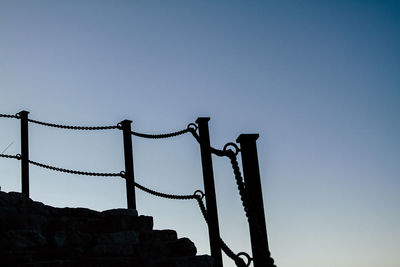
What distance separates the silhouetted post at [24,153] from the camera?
6262mm

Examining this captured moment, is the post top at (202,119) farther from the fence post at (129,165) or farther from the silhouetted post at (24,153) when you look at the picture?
the silhouetted post at (24,153)

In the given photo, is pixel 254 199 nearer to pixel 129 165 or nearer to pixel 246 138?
pixel 246 138

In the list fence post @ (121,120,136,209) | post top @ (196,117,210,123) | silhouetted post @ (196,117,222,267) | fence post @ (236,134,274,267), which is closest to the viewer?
fence post @ (236,134,274,267)

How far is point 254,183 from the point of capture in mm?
4320

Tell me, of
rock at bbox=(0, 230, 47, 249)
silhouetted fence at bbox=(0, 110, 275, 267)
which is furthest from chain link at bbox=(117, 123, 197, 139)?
rock at bbox=(0, 230, 47, 249)

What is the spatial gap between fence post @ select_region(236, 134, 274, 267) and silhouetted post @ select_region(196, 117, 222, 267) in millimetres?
673

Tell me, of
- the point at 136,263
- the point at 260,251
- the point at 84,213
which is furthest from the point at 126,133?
the point at 260,251

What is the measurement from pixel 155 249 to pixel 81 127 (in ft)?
8.01

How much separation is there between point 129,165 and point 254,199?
8.61ft

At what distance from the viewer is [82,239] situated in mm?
4812

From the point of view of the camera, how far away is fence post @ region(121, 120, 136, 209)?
625 centimetres

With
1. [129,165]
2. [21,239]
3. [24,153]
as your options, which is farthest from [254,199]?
[24,153]

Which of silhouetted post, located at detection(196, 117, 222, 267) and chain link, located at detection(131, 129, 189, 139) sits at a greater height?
chain link, located at detection(131, 129, 189, 139)

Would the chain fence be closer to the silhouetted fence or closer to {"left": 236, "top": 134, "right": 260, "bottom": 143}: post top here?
the silhouetted fence
